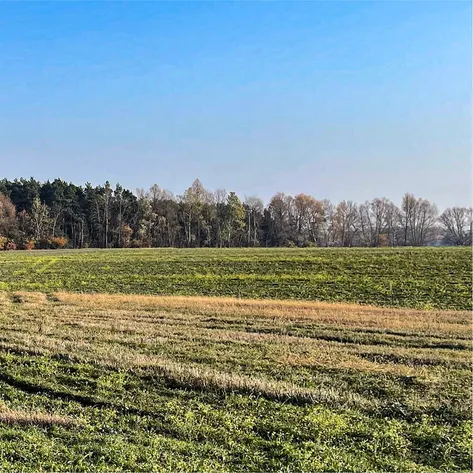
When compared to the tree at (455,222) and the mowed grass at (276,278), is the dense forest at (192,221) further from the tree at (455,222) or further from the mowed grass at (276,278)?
the mowed grass at (276,278)

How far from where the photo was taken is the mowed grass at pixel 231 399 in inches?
237

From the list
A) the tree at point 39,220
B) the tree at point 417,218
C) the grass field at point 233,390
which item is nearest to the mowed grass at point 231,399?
Result: the grass field at point 233,390

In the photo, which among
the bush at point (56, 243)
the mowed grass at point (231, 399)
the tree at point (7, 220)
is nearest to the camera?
the mowed grass at point (231, 399)

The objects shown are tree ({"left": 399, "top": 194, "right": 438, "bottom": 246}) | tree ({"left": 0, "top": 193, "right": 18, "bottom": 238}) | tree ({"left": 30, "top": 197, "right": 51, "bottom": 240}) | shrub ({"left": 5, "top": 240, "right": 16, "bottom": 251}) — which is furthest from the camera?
tree ({"left": 399, "top": 194, "right": 438, "bottom": 246})

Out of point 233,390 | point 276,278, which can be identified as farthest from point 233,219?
point 233,390

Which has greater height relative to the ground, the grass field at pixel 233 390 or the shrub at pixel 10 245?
the shrub at pixel 10 245

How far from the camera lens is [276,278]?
37188mm

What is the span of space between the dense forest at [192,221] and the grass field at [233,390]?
75.5 meters

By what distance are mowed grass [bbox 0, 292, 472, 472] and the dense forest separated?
79869 mm

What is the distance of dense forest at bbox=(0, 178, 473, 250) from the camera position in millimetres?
92562

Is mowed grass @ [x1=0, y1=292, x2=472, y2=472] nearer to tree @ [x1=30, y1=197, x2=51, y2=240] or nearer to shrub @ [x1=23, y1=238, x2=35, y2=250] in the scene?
shrub @ [x1=23, y1=238, x2=35, y2=250]

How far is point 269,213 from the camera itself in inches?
4213

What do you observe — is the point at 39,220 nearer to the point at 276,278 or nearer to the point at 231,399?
the point at 276,278

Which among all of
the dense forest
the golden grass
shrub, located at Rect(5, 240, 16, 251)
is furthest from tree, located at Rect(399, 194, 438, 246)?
the golden grass
